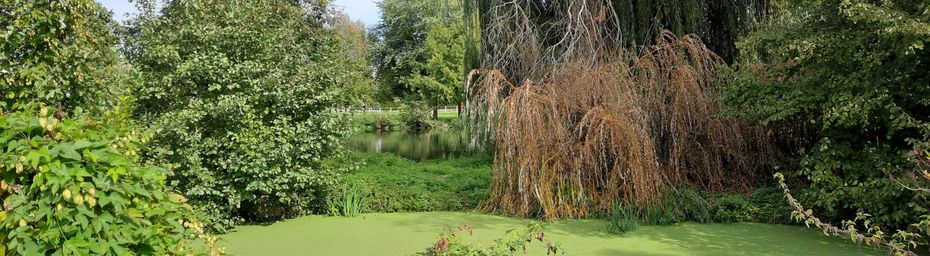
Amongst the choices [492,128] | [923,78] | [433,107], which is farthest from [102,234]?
[433,107]

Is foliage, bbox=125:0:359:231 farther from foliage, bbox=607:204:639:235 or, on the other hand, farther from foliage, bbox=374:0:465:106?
foliage, bbox=374:0:465:106

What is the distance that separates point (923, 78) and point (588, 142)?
2.92m

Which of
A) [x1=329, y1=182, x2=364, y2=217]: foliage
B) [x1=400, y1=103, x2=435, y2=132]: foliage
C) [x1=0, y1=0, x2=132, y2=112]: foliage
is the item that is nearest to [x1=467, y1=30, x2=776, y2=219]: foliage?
[x1=329, y1=182, x2=364, y2=217]: foliage

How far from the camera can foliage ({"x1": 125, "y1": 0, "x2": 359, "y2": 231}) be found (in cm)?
611

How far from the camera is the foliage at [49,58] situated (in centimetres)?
335

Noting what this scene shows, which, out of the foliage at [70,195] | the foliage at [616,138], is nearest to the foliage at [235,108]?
the foliage at [616,138]

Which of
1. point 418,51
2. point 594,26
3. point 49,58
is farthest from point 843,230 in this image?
point 418,51

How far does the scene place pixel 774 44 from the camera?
20.2 ft

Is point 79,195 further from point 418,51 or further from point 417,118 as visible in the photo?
point 418,51

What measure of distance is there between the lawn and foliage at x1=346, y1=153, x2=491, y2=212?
65 cm

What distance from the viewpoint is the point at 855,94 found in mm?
5520

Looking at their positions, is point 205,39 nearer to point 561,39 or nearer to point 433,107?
point 561,39

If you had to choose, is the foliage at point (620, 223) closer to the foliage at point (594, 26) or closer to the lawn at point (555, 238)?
the lawn at point (555, 238)

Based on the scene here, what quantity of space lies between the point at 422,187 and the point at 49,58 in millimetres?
5555
